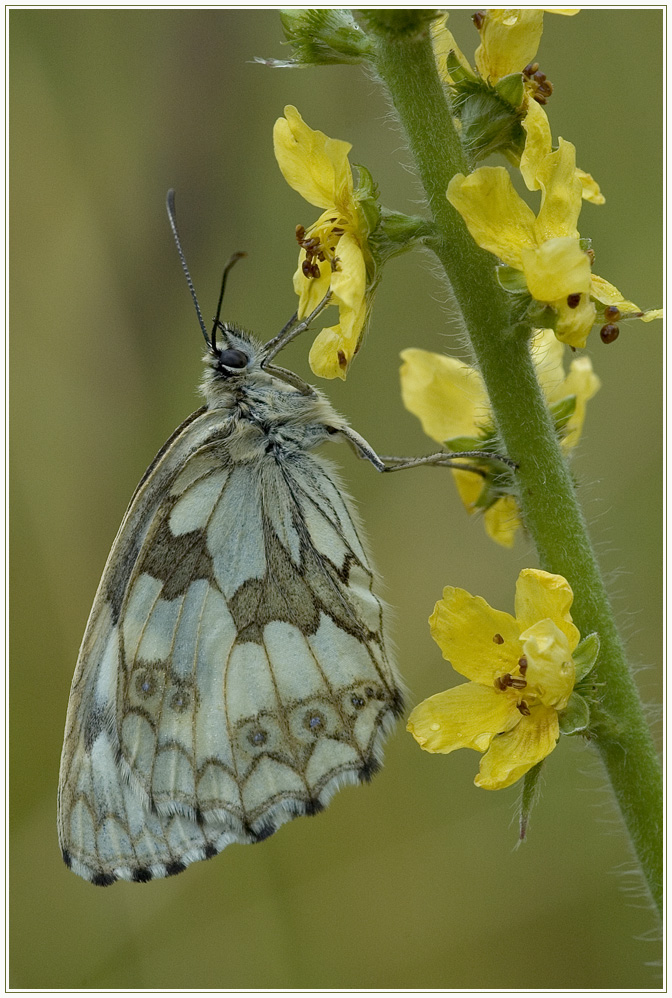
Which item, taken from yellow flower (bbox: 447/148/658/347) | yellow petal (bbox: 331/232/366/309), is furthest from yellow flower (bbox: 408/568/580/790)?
yellow petal (bbox: 331/232/366/309)

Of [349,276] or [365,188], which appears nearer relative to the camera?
[349,276]

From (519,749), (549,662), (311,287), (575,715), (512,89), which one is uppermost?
(512,89)

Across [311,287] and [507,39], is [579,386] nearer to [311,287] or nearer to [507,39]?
[311,287]

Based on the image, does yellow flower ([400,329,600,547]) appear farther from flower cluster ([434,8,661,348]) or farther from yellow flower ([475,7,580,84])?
yellow flower ([475,7,580,84])

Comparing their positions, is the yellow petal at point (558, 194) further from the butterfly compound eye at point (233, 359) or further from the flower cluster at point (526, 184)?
the butterfly compound eye at point (233, 359)

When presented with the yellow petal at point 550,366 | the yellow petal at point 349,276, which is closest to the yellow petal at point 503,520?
the yellow petal at point 550,366

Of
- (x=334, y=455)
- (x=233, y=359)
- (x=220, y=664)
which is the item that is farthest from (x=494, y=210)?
(x=334, y=455)
